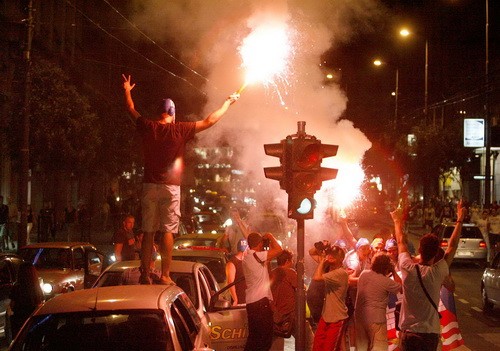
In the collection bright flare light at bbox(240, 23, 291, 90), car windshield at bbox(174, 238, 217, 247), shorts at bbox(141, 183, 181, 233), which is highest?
bright flare light at bbox(240, 23, 291, 90)

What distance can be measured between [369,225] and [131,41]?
764 inches

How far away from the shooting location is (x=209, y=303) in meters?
7.64

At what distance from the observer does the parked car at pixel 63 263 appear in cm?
1303

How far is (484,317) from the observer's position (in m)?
14.5

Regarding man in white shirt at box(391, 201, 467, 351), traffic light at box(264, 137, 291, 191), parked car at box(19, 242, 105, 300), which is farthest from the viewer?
parked car at box(19, 242, 105, 300)

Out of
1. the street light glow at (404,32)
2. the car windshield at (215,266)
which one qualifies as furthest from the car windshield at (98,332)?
the street light glow at (404,32)

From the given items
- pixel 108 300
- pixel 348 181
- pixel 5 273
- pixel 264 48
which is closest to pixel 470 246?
pixel 348 181

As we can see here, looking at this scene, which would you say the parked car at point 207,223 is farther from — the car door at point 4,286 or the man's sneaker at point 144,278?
the man's sneaker at point 144,278

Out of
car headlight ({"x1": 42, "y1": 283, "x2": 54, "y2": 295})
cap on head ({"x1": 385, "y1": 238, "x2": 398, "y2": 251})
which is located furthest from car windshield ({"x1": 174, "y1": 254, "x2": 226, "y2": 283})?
car headlight ({"x1": 42, "y1": 283, "x2": 54, "y2": 295})

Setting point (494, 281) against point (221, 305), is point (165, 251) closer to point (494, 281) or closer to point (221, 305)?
point (221, 305)

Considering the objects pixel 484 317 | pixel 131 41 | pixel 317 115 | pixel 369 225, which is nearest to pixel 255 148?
pixel 317 115

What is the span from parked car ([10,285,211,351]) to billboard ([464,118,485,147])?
3808 cm

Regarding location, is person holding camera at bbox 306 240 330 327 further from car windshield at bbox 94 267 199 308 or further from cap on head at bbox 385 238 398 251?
cap on head at bbox 385 238 398 251

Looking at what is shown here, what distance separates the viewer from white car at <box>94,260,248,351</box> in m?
7.58
